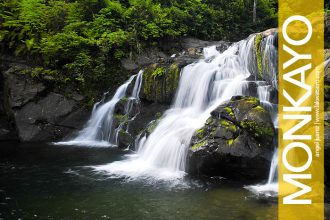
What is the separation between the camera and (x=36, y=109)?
17.0 meters

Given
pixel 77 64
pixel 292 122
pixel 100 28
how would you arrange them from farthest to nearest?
pixel 100 28
pixel 77 64
pixel 292 122

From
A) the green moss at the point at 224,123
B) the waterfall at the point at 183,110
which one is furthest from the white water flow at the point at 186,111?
the green moss at the point at 224,123

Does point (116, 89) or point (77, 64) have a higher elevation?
point (77, 64)

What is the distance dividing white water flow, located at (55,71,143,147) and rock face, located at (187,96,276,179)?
615 cm

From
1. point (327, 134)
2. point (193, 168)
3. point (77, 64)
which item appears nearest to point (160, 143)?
point (193, 168)

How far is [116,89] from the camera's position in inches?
718

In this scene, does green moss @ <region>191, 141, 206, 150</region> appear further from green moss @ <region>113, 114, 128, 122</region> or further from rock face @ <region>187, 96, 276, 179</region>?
green moss @ <region>113, 114, 128, 122</region>

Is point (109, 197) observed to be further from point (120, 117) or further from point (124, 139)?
point (120, 117)

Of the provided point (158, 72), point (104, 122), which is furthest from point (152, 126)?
point (104, 122)

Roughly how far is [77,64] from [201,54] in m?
6.26

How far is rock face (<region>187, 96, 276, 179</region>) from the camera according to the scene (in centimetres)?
995

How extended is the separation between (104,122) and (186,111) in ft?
13.8

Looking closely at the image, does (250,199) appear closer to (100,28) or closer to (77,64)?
(77,64)

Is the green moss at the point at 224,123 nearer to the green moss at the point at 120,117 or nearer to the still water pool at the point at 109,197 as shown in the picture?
the still water pool at the point at 109,197
